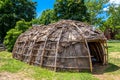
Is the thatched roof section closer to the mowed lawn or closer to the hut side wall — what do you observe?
the hut side wall

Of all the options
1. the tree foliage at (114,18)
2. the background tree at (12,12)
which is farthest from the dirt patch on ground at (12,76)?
the tree foliage at (114,18)

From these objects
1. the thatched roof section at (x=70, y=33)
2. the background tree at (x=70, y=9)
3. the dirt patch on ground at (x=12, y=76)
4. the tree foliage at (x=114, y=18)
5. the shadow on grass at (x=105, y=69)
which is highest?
the tree foliage at (x=114, y=18)

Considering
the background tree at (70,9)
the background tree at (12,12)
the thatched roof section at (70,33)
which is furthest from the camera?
the background tree at (12,12)

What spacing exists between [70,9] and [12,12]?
1263 cm

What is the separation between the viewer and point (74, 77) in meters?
13.0

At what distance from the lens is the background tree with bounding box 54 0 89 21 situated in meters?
30.5

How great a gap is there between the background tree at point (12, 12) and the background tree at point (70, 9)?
32.3 ft

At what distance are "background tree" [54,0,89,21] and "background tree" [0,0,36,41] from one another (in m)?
9.85

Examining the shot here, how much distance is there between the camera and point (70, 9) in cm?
3053

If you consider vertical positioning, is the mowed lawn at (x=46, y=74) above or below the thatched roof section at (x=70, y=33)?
below

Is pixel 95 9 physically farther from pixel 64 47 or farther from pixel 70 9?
pixel 64 47

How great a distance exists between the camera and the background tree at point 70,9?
1200 inches

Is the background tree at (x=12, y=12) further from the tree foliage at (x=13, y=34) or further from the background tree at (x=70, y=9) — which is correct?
the background tree at (x=70, y=9)

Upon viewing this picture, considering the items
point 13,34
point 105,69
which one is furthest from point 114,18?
point 105,69
